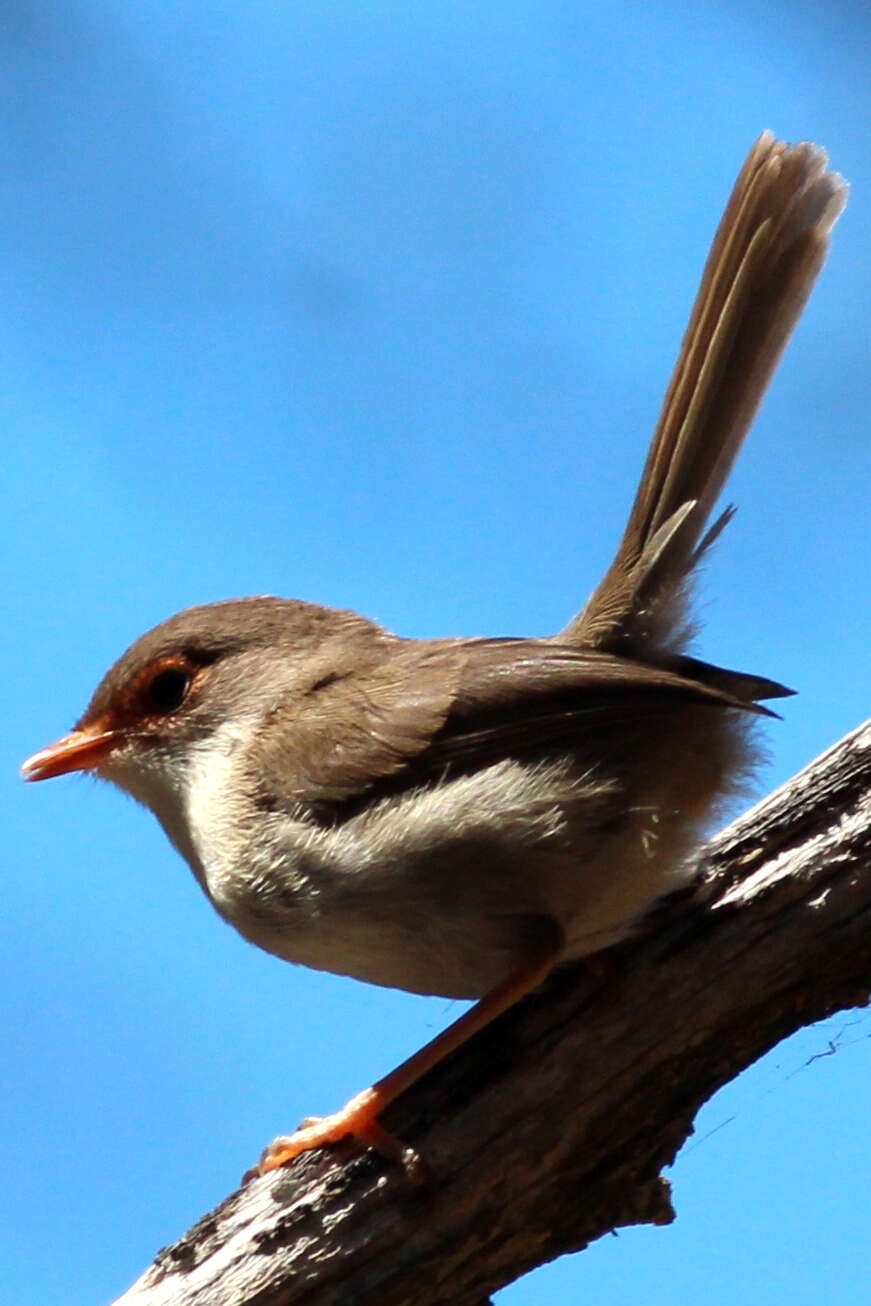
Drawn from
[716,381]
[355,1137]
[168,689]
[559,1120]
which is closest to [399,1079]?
[355,1137]

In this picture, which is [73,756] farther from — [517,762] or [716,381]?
[716,381]

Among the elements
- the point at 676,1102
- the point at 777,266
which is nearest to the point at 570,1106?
the point at 676,1102

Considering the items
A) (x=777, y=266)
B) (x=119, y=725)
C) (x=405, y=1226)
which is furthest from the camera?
(x=119, y=725)

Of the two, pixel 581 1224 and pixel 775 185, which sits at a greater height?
pixel 775 185

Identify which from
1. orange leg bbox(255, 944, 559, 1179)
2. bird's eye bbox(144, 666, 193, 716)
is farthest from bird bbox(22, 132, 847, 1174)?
bird's eye bbox(144, 666, 193, 716)

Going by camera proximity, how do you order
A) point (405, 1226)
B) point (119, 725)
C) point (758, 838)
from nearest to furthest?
point (405, 1226)
point (758, 838)
point (119, 725)

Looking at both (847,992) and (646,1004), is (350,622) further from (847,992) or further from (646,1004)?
(847,992)

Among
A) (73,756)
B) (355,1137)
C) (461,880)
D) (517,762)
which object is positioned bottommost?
(355,1137)

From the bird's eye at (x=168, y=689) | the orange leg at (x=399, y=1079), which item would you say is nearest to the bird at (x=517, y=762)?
the orange leg at (x=399, y=1079)
